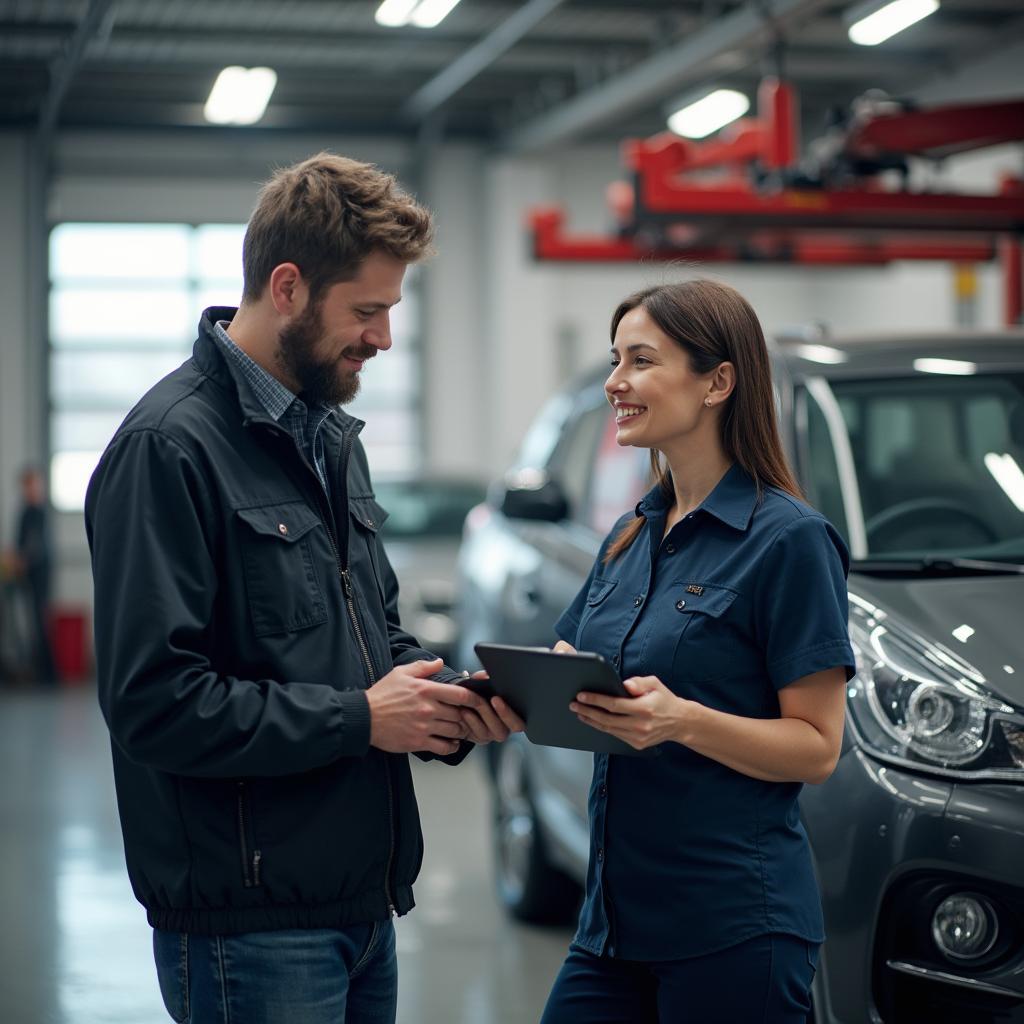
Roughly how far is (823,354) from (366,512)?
1803 mm

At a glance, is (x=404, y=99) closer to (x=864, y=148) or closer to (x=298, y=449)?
(x=864, y=148)

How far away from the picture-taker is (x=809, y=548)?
2010 millimetres

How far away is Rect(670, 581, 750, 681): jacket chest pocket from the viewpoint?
2.03 m

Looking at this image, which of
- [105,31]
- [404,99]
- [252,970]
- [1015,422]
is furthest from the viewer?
[404,99]

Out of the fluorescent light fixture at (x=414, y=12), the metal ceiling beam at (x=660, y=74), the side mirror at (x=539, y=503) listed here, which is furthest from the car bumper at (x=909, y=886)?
the fluorescent light fixture at (x=414, y=12)

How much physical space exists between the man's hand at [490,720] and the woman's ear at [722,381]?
1.73ft

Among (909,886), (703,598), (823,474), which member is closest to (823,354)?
(823,474)

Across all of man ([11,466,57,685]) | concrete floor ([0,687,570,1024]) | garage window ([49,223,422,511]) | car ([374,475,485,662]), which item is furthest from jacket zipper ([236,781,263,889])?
garage window ([49,223,422,511])

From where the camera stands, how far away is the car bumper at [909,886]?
2.46 metres

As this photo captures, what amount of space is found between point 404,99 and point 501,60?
5.88ft

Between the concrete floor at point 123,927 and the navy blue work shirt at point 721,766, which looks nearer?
the navy blue work shirt at point 721,766

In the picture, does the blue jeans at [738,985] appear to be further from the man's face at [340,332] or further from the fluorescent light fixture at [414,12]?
the fluorescent light fixture at [414,12]

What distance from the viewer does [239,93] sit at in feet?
38.1

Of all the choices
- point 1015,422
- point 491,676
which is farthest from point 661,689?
point 1015,422
